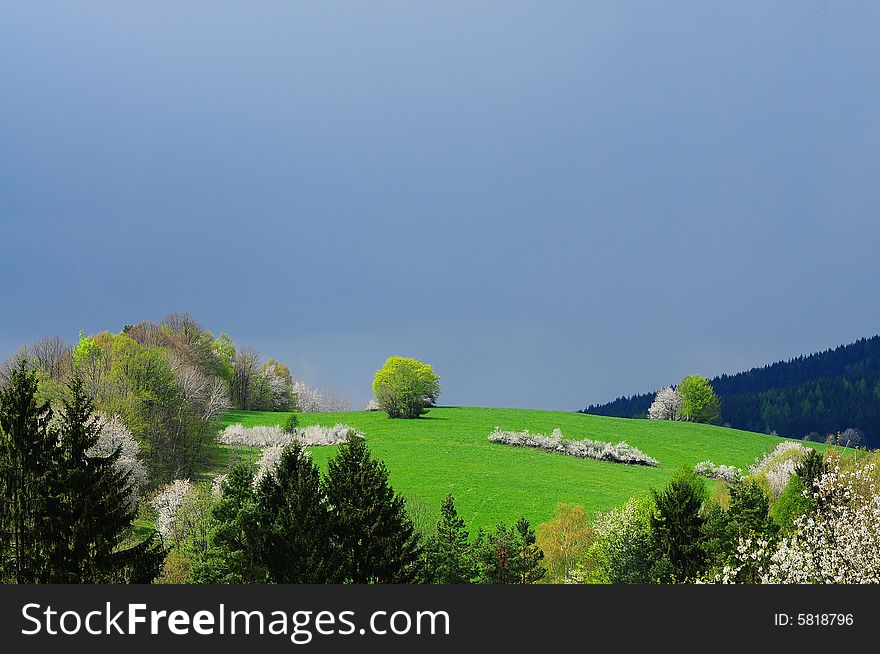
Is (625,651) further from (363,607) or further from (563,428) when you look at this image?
(563,428)

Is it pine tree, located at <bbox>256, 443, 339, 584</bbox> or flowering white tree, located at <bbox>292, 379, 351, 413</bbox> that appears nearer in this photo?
pine tree, located at <bbox>256, 443, 339, 584</bbox>

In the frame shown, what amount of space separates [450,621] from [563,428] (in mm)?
85415

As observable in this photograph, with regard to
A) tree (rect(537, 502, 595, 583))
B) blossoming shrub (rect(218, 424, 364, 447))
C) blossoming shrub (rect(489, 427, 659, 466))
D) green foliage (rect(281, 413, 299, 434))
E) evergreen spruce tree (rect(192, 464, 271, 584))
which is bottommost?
tree (rect(537, 502, 595, 583))

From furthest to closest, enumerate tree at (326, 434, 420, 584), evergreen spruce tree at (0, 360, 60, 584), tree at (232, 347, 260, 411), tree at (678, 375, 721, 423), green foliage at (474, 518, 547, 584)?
tree at (678, 375, 721, 423), tree at (232, 347, 260, 411), green foliage at (474, 518, 547, 584), tree at (326, 434, 420, 584), evergreen spruce tree at (0, 360, 60, 584)

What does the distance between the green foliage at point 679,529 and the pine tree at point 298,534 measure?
61.9 feet

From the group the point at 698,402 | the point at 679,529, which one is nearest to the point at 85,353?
the point at 679,529

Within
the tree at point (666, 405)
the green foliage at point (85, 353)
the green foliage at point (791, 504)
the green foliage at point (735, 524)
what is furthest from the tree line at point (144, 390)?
the tree at point (666, 405)

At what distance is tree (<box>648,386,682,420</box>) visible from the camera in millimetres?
142238

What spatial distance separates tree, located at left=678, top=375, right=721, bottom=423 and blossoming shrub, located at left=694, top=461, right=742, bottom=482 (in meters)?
50.1

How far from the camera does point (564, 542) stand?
4422cm

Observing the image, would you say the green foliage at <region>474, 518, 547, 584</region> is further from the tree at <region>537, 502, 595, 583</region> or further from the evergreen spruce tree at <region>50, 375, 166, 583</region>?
the evergreen spruce tree at <region>50, 375, 166, 583</region>

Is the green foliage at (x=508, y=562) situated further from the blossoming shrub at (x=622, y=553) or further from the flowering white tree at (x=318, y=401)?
the flowering white tree at (x=318, y=401)

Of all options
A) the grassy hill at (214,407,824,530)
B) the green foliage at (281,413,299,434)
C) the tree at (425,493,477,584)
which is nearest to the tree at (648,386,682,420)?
the grassy hill at (214,407,824,530)

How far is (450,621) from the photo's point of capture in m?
14.3
